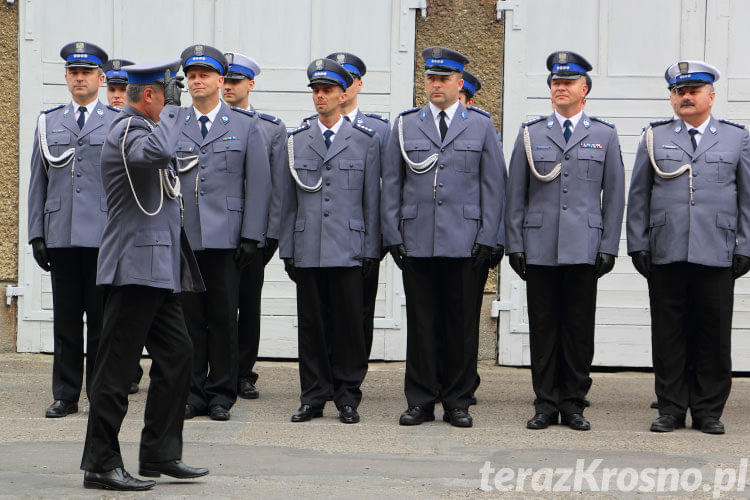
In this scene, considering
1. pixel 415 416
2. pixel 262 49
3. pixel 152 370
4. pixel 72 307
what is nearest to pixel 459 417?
pixel 415 416

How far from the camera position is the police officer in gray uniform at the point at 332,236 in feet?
24.4

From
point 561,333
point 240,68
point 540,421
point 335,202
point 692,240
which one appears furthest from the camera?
point 240,68

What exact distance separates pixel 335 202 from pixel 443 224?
2.22ft

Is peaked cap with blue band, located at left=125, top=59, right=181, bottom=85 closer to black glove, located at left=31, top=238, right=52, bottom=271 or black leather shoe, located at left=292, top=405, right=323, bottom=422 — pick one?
black glove, located at left=31, top=238, right=52, bottom=271

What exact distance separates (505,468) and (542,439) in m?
0.87

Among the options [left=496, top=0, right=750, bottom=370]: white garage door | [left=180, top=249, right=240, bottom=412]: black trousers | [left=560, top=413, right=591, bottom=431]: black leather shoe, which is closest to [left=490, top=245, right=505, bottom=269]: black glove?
[left=560, top=413, right=591, bottom=431]: black leather shoe

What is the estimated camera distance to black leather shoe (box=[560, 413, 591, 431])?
7.20 metres

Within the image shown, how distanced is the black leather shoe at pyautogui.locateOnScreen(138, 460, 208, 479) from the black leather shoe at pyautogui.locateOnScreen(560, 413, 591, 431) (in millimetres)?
2439

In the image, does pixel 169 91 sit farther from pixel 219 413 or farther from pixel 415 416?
pixel 415 416

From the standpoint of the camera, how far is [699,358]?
7.31 meters

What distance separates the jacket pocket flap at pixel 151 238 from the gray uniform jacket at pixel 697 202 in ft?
9.68

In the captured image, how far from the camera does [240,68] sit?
869 cm

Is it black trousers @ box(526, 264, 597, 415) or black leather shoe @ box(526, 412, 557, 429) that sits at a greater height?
black trousers @ box(526, 264, 597, 415)

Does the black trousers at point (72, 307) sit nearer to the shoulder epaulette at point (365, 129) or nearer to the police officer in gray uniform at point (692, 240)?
the shoulder epaulette at point (365, 129)
